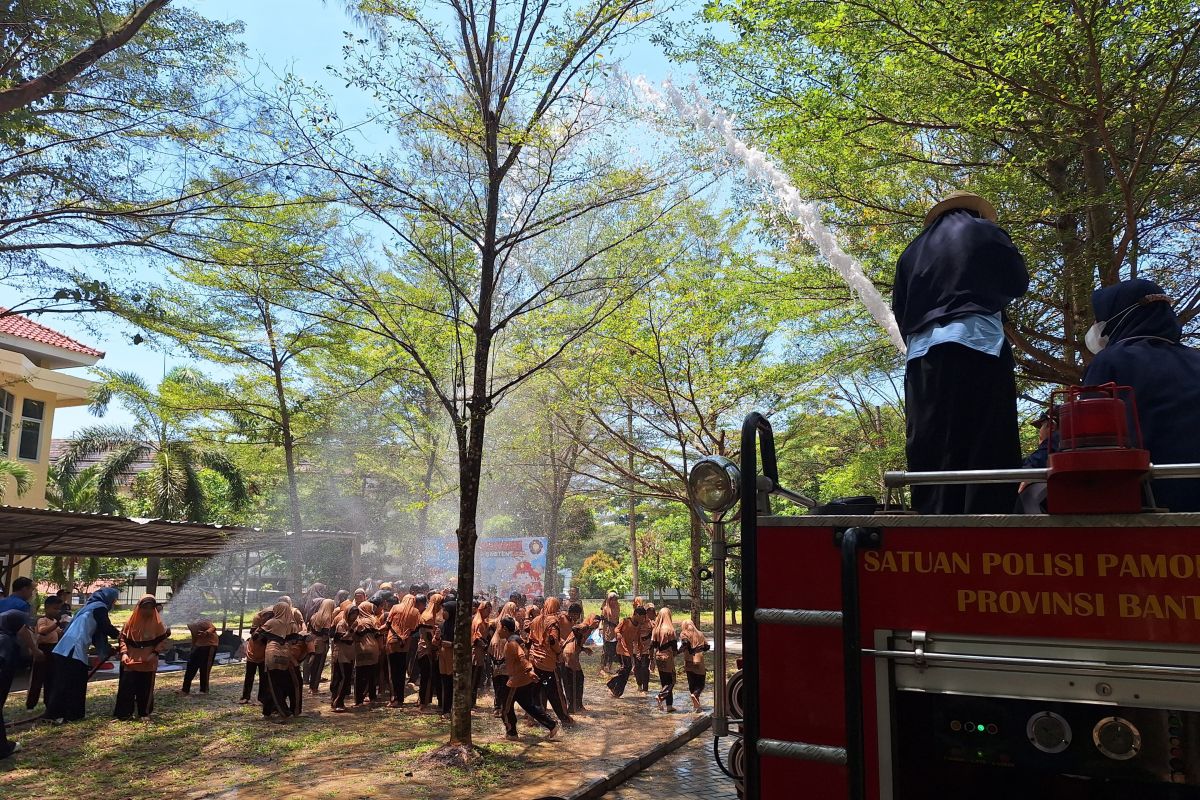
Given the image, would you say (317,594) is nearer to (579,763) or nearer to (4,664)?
(4,664)

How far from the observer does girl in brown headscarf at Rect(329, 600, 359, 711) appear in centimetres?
1347

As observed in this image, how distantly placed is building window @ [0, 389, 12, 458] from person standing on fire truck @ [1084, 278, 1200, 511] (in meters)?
28.4

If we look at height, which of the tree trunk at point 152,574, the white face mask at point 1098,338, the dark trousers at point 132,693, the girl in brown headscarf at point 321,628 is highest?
the white face mask at point 1098,338

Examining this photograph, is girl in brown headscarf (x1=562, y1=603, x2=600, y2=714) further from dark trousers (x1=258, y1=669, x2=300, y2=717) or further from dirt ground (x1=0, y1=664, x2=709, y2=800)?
dark trousers (x1=258, y1=669, x2=300, y2=717)

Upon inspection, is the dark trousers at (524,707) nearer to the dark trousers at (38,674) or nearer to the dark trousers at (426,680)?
the dark trousers at (426,680)

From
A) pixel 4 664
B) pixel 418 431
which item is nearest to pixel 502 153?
pixel 4 664

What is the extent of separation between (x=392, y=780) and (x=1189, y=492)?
772cm

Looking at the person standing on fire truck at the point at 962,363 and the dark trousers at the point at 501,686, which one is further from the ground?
the person standing on fire truck at the point at 962,363

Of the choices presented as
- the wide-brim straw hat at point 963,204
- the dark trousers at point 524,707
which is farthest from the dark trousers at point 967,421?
the dark trousers at point 524,707

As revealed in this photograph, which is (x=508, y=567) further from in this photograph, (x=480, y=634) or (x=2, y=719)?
(x=2, y=719)

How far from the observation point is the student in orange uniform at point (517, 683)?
36.4 feet

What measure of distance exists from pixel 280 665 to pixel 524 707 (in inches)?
141

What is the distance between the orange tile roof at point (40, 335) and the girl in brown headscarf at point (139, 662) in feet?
50.6

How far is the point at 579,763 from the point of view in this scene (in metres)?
9.77
